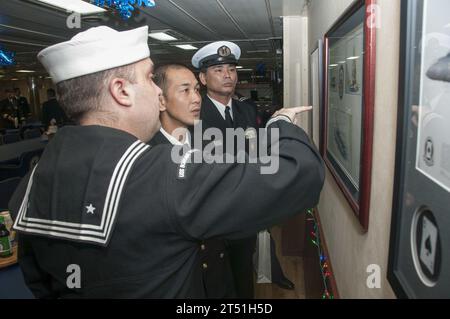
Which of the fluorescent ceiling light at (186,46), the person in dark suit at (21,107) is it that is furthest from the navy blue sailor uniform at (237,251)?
the person in dark suit at (21,107)

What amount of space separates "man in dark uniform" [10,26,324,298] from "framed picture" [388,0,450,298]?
0.19m

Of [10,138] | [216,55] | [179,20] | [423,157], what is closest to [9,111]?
[10,138]

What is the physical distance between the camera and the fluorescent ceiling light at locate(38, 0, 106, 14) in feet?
12.0

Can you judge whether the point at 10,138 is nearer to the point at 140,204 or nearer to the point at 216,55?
the point at 216,55

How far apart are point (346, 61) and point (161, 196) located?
2.76 feet

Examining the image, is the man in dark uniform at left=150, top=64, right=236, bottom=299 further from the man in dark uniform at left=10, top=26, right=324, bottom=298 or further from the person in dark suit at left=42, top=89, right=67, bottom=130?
the person in dark suit at left=42, top=89, right=67, bottom=130

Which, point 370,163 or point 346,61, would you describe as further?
point 346,61

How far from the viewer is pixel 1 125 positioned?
11523 mm

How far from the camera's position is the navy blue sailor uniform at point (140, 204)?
0.79 m

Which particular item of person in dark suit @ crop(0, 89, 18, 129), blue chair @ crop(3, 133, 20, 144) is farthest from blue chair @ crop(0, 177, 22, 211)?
person in dark suit @ crop(0, 89, 18, 129)

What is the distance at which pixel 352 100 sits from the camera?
115 cm

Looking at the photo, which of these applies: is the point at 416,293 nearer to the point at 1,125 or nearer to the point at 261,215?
the point at 261,215

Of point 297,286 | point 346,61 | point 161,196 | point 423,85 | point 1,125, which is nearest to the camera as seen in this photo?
point 423,85

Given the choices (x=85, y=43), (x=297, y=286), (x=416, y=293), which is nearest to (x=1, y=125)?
(x=297, y=286)
